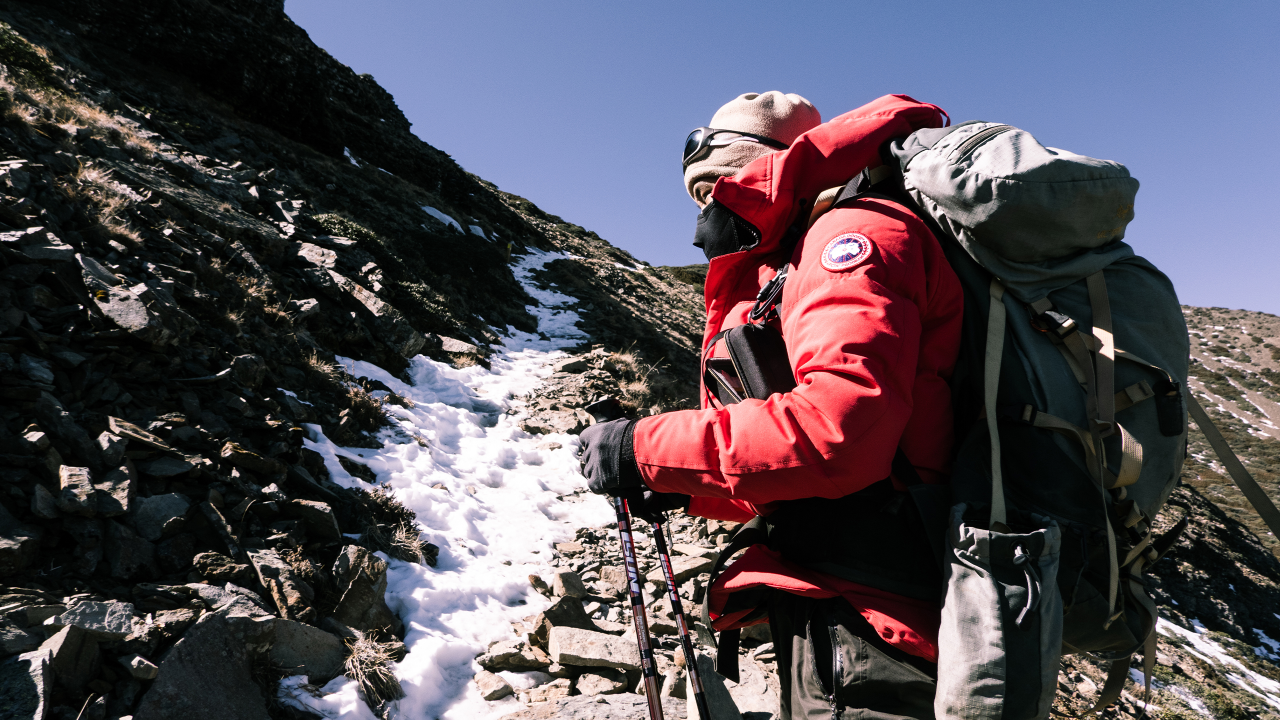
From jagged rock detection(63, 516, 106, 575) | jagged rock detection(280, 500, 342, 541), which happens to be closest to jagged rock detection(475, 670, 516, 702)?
jagged rock detection(280, 500, 342, 541)

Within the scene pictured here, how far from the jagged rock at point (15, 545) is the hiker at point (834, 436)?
9.49 feet

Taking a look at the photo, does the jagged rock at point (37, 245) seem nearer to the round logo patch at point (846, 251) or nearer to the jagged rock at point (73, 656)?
the jagged rock at point (73, 656)

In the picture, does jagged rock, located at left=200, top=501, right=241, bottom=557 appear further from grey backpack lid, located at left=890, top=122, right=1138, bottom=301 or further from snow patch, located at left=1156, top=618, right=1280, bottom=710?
snow patch, located at left=1156, top=618, right=1280, bottom=710

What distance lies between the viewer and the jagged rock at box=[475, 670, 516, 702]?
11.1 ft

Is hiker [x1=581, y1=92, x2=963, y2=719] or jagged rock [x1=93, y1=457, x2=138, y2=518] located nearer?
hiker [x1=581, y1=92, x2=963, y2=719]

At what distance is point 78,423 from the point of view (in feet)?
11.8

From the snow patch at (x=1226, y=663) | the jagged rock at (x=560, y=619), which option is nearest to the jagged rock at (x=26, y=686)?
the jagged rock at (x=560, y=619)

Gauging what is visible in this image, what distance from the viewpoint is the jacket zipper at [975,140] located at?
1.62 meters

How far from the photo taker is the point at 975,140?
1.65 meters

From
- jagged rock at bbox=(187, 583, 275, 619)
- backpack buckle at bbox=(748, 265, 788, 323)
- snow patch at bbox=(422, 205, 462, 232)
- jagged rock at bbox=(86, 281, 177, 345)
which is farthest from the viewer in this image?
snow patch at bbox=(422, 205, 462, 232)

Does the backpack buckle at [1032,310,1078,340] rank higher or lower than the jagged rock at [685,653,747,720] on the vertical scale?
higher

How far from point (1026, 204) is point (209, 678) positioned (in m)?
3.62

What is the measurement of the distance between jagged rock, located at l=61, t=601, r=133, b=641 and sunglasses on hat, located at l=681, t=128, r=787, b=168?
3.19 m

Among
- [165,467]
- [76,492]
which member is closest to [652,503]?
[76,492]
